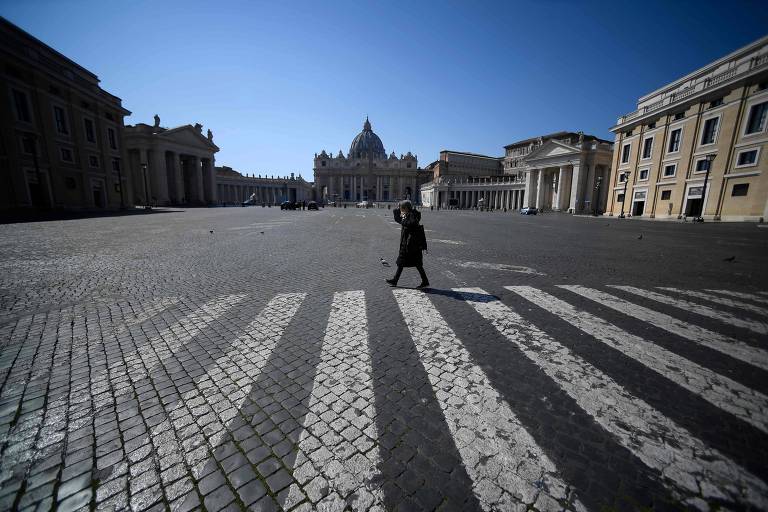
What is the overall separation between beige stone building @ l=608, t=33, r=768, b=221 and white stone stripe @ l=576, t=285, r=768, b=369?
3350 cm

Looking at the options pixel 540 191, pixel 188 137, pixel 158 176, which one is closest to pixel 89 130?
pixel 158 176

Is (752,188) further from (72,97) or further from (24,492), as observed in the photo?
(72,97)

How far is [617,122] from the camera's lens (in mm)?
41094

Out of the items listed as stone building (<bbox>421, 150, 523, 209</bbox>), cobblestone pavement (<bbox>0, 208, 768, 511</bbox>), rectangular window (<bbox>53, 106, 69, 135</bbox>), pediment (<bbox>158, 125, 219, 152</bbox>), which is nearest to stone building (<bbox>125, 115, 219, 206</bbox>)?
pediment (<bbox>158, 125, 219, 152</bbox>)

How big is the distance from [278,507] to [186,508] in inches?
20.2

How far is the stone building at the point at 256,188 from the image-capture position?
82.1m

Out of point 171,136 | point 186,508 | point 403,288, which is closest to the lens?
point 186,508

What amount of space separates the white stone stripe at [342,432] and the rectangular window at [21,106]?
1627 inches

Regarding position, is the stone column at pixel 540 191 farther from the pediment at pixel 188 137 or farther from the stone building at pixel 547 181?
the pediment at pixel 188 137

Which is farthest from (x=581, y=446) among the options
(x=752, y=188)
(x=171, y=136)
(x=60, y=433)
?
(x=171, y=136)

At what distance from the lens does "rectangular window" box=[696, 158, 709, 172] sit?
28.8 metres

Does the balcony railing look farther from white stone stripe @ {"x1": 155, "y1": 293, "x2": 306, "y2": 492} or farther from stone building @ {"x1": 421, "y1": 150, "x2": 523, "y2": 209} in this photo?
white stone stripe @ {"x1": 155, "y1": 293, "x2": 306, "y2": 492}

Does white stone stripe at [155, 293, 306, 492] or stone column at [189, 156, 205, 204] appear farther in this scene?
stone column at [189, 156, 205, 204]

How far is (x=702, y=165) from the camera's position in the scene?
29.5m
